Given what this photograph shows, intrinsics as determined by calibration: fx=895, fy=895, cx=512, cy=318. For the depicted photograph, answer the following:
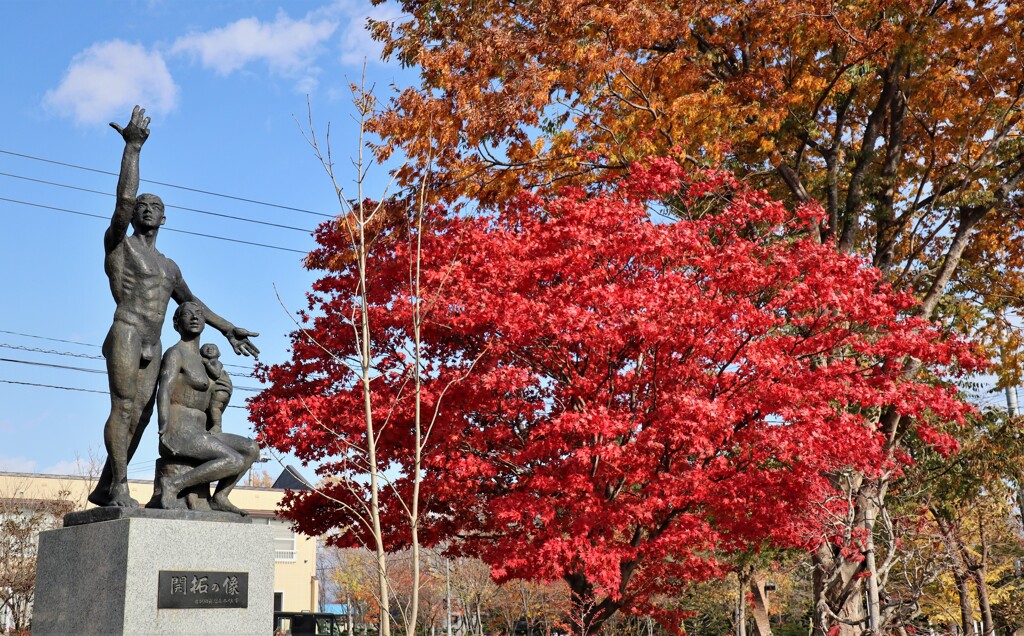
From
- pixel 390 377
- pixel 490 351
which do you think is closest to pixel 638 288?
pixel 490 351

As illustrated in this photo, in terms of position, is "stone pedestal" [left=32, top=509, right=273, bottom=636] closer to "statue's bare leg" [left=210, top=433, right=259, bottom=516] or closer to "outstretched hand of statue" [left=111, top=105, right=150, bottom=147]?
"statue's bare leg" [left=210, top=433, right=259, bottom=516]

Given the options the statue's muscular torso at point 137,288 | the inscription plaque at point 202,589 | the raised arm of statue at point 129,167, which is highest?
the raised arm of statue at point 129,167

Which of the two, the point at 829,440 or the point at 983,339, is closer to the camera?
the point at 829,440

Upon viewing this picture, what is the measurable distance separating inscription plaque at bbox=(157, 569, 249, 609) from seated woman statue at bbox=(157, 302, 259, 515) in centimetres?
65

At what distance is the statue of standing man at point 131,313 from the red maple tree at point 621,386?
2.91 m

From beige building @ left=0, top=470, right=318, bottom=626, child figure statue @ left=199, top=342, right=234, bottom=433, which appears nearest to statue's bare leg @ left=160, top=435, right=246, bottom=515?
child figure statue @ left=199, top=342, right=234, bottom=433

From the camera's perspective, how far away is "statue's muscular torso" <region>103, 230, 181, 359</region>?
8.03 m

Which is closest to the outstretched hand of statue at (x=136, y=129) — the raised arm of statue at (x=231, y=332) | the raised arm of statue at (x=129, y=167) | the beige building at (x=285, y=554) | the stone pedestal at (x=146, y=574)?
the raised arm of statue at (x=129, y=167)

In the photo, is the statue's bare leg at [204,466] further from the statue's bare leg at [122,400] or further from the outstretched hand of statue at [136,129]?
the outstretched hand of statue at [136,129]

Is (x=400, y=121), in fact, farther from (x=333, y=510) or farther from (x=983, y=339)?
(x=983, y=339)

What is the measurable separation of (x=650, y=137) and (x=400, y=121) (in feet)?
13.0

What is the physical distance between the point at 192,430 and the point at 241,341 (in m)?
1.17

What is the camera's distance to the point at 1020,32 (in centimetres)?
1468

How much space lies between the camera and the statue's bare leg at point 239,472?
26.8ft
